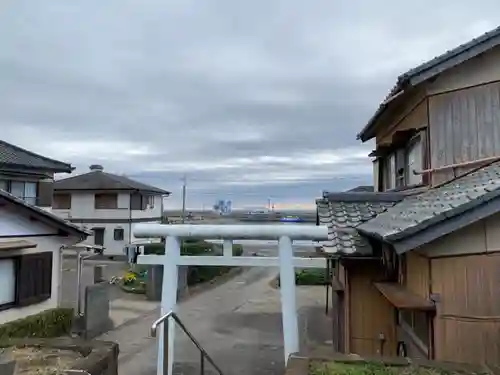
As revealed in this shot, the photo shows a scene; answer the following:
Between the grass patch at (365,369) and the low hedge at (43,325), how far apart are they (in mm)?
8165

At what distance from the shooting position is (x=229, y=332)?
44.9ft

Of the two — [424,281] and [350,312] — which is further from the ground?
[424,281]

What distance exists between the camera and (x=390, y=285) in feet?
20.7

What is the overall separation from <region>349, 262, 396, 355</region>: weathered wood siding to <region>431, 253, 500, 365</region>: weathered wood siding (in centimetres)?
230

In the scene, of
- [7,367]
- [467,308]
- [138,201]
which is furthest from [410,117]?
[138,201]

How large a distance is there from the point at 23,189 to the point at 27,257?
28.1ft

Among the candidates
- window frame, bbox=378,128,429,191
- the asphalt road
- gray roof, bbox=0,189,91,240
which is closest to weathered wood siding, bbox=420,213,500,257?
window frame, bbox=378,128,429,191

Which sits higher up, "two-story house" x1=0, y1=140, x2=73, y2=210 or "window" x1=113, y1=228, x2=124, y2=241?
"two-story house" x1=0, y1=140, x2=73, y2=210

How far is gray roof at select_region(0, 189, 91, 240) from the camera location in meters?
10.7

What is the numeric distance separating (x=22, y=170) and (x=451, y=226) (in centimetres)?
1732

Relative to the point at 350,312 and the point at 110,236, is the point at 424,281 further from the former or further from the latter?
the point at 110,236

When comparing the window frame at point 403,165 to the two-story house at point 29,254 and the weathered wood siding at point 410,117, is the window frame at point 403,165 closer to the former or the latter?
the weathered wood siding at point 410,117

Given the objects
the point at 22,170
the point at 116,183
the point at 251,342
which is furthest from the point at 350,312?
the point at 116,183

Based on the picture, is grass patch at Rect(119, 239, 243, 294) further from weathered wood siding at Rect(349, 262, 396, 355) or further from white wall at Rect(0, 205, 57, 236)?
weathered wood siding at Rect(349, 262, 396, 355)
